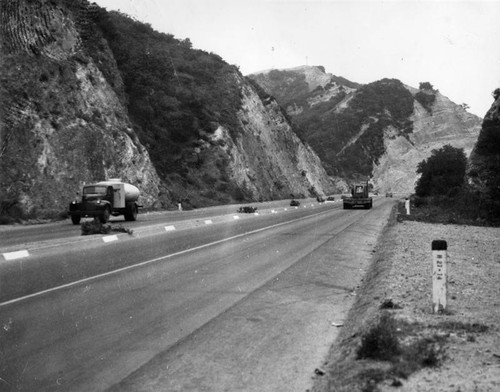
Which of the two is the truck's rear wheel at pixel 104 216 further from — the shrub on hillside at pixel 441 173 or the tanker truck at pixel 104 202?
the shrub on hillside at pixel 441 173

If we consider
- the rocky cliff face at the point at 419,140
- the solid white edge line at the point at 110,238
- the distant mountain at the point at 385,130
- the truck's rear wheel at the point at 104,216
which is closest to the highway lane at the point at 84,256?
the solid white edge line at the point at 110,238

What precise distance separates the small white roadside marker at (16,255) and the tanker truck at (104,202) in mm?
11157

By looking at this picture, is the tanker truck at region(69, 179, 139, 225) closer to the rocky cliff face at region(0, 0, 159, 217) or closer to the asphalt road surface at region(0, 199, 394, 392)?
the rocky cliff face at region(0, 0, 159, 217)

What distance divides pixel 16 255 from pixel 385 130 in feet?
382

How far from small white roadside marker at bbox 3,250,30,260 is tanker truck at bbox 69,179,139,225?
11.2m

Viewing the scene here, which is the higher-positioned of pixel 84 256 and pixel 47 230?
pixel 47 230

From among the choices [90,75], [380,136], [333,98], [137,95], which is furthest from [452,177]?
[333,98]

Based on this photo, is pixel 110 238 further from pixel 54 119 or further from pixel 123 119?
pixel 123 119

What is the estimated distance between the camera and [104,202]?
76.0ft

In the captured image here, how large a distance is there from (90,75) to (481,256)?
33706mm

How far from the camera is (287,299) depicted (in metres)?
7.92

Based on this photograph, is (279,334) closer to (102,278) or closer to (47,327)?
(47,327)

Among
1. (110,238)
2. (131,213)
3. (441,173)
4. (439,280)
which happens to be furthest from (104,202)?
(441,173)

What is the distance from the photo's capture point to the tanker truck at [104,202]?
22.9 metres
